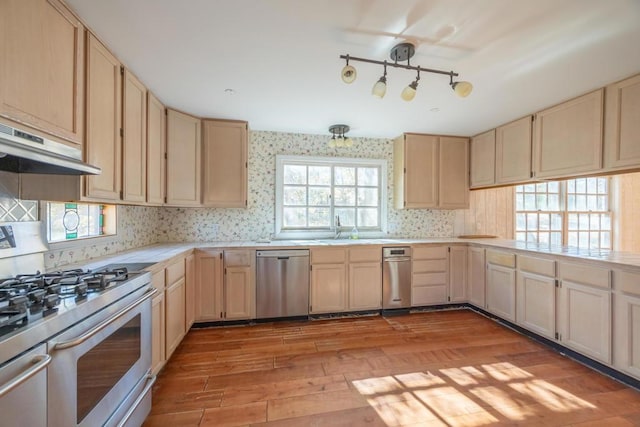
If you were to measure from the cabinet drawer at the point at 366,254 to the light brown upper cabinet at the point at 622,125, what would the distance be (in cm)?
221

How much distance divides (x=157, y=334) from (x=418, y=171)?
3.46m

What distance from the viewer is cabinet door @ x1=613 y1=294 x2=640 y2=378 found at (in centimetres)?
184

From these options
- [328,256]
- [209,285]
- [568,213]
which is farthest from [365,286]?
[568,213]

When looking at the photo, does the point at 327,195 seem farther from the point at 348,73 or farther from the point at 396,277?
the point at 348,73

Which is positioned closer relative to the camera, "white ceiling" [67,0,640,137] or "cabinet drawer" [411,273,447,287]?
"white ceiling" [67,0,640,137]

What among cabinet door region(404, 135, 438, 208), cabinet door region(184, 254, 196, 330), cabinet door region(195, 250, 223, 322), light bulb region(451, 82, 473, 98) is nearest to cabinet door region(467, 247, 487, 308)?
cabinet door region(404, 135, 438, 208)

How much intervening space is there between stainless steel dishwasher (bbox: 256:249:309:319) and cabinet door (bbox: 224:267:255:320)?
10cm

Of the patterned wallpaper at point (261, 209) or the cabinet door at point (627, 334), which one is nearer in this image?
the cabinet door at point (627, 334)

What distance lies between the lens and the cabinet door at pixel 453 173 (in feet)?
12.1

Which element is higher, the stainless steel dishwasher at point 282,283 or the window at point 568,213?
the window at point 568,213

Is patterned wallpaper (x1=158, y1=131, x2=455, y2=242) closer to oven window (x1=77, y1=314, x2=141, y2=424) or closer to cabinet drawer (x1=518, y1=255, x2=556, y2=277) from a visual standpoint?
cabinet drawer (x1=518, y1=255, x2=556, y2=277)

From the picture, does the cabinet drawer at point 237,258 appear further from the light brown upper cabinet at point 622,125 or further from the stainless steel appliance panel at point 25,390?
the light brown upper cabinet at point 622,125

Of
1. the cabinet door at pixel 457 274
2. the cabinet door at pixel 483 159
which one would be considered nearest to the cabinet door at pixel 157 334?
the cabinet door at pixel 457 274

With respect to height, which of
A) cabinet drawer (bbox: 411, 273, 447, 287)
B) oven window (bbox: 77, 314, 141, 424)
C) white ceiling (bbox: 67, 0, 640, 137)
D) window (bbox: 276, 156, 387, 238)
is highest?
white ceiling (bbox: 67, 0, 640, 137)
